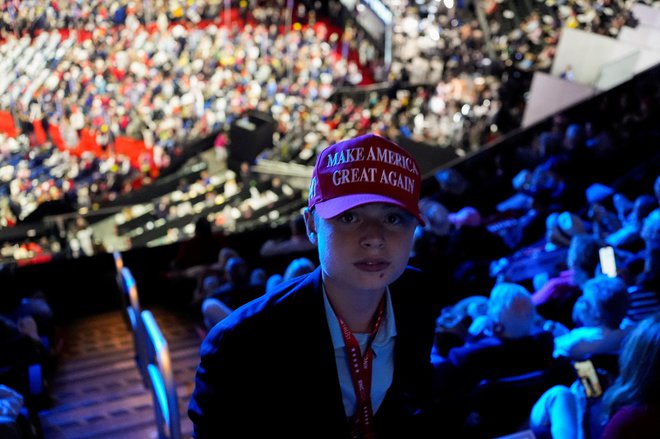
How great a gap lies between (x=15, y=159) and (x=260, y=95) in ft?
25.5

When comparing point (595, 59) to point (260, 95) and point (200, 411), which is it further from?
point (200, 411)

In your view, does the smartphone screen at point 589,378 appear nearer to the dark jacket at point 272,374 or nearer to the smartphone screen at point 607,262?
the smartphone screen at point 607,262

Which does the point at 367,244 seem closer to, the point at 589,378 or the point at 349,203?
the point at 349,203

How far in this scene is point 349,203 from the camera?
122 cm

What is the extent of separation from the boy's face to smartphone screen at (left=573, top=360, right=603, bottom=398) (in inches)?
53.1

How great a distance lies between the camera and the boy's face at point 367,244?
1254mm

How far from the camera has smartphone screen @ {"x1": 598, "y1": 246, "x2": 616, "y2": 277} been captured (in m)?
3.61

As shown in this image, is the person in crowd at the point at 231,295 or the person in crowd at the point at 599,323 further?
the person in crowd at the point at 231,295

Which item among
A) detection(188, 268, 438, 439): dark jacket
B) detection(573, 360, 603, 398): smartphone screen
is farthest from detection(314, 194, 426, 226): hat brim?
detection(573, 360, 603, 398): smartphone screen

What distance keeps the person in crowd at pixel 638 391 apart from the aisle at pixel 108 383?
7.37 feet

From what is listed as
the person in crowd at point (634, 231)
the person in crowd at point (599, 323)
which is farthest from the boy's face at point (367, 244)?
the person in crowd at point (634, 231)

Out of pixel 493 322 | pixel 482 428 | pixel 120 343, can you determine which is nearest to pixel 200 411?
pixel 482 428

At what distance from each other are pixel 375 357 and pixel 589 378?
1.39m

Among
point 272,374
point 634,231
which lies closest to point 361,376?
point 272,374
